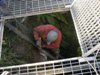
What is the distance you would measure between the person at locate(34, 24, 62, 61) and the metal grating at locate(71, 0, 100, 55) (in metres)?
0.74

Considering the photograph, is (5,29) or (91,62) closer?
(91,62)

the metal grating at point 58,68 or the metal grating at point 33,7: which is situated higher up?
the metal grating at point 33,7

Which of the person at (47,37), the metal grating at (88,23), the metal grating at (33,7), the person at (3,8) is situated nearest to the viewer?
the metal grating at (88,23)

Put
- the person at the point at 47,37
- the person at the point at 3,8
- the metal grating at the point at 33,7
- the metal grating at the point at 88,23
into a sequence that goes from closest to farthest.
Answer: the metal grating at the point at 88,23, the person at the point at 3,8, the metal grating at the point at 33,7, the person at the point at 47,37

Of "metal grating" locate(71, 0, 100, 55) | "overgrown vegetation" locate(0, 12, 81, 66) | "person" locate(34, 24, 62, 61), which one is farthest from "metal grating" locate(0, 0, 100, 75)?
"person" locate(34, 24, 62, 61)

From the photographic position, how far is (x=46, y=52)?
193 inches

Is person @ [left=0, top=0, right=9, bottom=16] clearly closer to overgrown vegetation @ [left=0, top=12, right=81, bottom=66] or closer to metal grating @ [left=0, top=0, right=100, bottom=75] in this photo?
overgrown vegetation @ [left=0, top=12, right=81, bottom=66]

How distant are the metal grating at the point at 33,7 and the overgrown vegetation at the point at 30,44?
1.10 ft

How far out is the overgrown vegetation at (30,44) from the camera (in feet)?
13.7

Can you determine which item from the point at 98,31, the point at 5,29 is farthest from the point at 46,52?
the point at 98,31

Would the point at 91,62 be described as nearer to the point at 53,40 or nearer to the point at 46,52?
the point at 53,40

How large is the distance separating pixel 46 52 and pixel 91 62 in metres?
1.67

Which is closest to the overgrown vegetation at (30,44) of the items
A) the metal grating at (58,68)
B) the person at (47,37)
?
the person at (47,37)

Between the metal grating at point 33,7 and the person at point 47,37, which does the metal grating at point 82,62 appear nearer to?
the metal grating at point 33,7
